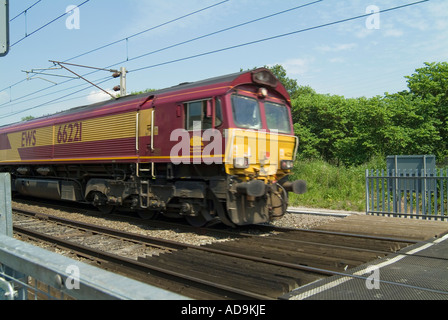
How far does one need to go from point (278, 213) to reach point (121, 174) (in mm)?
4682

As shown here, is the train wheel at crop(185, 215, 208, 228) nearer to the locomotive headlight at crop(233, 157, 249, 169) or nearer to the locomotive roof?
the locomotive headlight at crop(233, 157, 249, 169)

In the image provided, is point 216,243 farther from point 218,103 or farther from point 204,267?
point 218,103

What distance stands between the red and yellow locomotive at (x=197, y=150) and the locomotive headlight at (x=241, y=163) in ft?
0.07

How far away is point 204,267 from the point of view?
227 inches

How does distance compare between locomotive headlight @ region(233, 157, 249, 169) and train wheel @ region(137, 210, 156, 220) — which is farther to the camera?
train wheel @ region(137, 210, 156, 220)

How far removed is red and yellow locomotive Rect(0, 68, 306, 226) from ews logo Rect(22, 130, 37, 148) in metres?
3.58

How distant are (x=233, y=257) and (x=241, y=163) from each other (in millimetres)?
2245

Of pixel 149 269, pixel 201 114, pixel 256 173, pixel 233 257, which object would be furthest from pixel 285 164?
pixel 149 269

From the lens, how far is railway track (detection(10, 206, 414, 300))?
4891 mm

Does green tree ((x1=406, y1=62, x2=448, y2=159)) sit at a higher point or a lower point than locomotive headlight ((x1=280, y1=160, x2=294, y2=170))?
higher

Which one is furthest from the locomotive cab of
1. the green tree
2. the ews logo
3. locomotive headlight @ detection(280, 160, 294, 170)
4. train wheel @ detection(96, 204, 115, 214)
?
the green tree

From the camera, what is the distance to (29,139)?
14891 millimetres

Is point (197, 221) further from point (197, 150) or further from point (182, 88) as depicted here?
point (182, 88)
